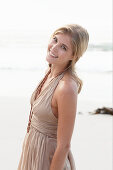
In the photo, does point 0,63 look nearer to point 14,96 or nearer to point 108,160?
point 14,96

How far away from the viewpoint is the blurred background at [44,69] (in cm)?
426

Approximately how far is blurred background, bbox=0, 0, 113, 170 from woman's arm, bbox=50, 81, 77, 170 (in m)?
0.42

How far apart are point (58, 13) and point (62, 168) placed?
54.8 feet

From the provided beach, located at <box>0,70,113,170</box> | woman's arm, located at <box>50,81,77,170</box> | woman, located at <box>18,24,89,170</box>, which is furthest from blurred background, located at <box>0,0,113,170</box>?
woman's arm, located at <box>50,81,77,170</box>

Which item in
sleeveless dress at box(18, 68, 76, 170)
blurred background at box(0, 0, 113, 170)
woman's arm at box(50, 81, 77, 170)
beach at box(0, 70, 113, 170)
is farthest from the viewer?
blurred background at box(0, 0, 113, 170)

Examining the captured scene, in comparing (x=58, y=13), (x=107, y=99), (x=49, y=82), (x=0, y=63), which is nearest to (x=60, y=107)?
(x=49, y=82)

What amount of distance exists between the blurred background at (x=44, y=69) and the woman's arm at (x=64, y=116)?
1.38ft

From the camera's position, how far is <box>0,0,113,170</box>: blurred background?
426 cm

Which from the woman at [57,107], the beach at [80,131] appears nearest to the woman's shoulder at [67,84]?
the woman at [57,107]

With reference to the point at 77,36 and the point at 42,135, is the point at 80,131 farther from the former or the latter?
the point at 77,36

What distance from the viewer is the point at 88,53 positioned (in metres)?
15.3

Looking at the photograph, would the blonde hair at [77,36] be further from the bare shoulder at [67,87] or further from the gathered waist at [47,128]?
the gathered waist at [47,128]

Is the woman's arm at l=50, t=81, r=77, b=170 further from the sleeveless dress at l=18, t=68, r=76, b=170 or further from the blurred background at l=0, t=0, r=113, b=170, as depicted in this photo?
the blurred background at l=0, t=0, r=113, b=170

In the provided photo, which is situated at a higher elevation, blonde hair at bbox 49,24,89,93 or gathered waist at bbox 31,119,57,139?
blonde hair at bbox 49,24,89,93
